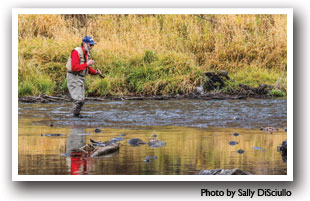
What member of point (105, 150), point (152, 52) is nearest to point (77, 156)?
point (105, 150)

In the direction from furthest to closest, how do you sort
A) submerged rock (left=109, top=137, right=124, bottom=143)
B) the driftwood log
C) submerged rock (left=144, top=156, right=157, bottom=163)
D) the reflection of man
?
submerged rock (left=109, top=137, right=124, bottom=143) → the driftwood log → submerged rock (left=144, top=156, right=157, bottom=163) → the reflection of man

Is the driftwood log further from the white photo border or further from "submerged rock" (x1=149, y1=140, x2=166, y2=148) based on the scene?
the white photo border

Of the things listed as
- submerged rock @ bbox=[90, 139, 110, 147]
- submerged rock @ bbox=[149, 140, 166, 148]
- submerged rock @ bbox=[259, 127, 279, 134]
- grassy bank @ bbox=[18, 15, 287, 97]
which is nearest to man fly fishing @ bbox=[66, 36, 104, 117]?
submerged rock @ bbox=[90, 139, 110, 147]

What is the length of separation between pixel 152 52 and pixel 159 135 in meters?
5.00

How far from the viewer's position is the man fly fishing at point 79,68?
34.8 ft

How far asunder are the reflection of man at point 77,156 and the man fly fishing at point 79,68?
4.79 ft

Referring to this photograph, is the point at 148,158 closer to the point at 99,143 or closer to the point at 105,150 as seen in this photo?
the point at 105,150

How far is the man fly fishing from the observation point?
10602 mm

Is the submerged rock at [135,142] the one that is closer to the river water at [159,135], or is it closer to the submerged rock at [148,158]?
the river water at [159,135]

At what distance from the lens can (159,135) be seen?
9.66m

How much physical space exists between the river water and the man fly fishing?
456mm

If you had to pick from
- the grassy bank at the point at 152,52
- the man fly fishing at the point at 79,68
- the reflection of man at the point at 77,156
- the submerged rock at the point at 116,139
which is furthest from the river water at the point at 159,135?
the grassy bank at the point at 152,52
